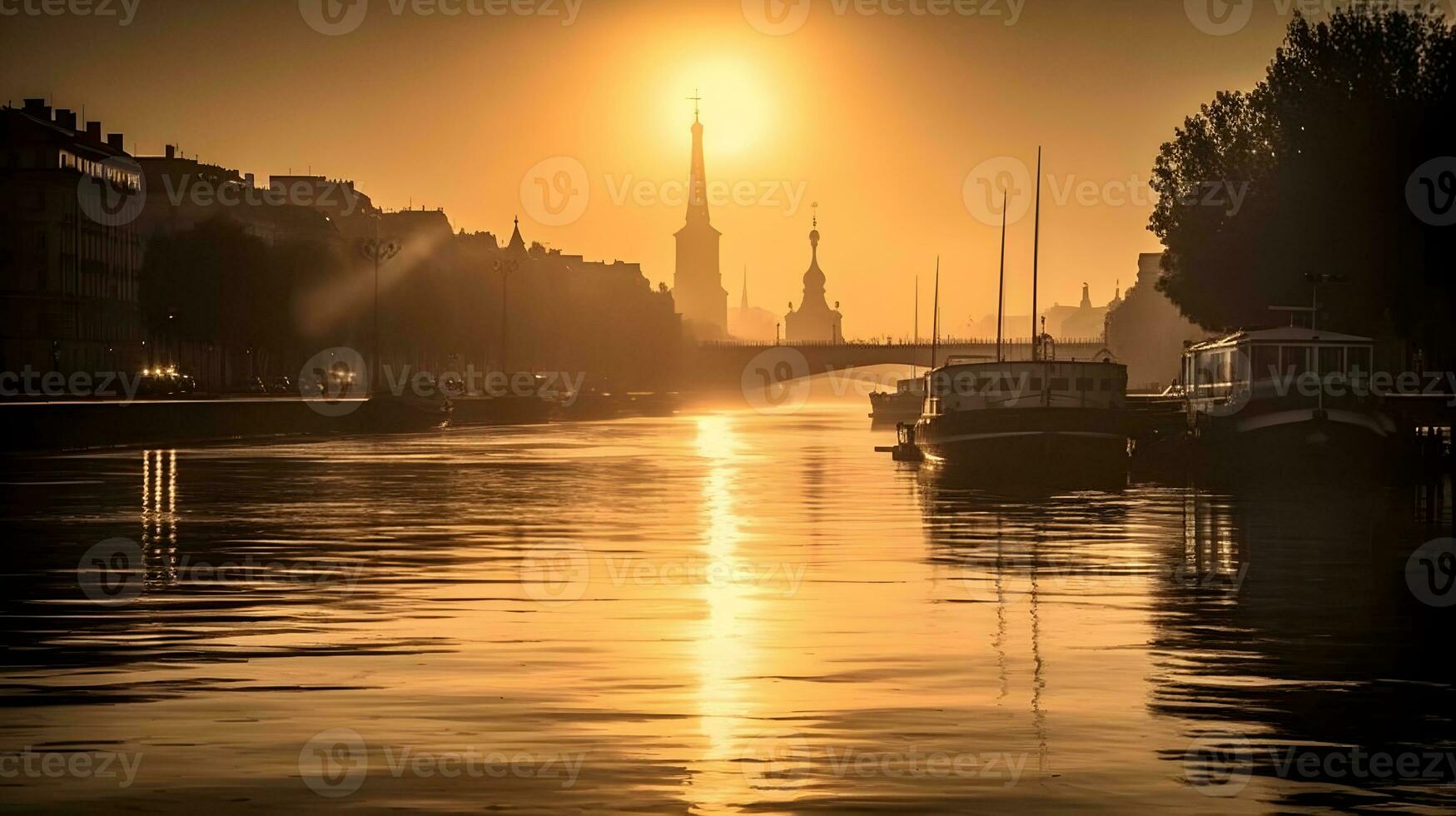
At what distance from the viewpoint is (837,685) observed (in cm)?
1938

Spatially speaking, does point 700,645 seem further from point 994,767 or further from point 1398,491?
point 1398,491

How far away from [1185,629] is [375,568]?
12.8 m

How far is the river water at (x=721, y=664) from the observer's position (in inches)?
579

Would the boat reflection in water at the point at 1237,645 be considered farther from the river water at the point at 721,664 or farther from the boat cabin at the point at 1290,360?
the boat cabin at the point at 1290,360

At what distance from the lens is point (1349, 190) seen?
76.6 meters

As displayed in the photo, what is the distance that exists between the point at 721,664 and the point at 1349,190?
60236 mm

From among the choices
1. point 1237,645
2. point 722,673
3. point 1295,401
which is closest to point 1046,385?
point 1295,401

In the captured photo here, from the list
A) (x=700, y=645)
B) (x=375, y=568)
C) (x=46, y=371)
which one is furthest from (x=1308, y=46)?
(x=46, y=371)

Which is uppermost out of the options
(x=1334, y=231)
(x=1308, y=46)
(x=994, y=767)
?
(x=1308, y=46)

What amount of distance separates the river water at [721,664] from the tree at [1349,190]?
2970 cm

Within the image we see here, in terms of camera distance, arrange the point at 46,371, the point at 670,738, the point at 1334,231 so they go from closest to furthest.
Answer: the point at 670,738, the point at 1334,231, the point at 46,371

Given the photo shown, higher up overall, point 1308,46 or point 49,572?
point 1308,46

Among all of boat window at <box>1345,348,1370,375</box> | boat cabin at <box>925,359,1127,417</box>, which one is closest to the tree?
boat window at <box>1345,348,1370,375</box>

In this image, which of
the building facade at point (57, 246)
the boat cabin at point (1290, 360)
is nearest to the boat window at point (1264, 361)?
the boat cabin at point (1290, 360)
